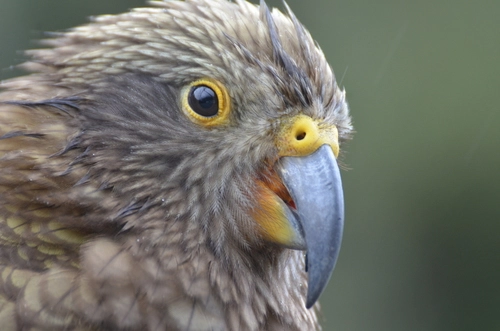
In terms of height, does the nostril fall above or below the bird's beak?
above

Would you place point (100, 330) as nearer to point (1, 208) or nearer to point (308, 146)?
point (1, 208)

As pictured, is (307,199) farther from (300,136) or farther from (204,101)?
(204,101)

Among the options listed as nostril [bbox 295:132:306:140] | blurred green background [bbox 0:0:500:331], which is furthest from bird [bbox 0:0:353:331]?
blurred green background [bbox 0:0:500:331]

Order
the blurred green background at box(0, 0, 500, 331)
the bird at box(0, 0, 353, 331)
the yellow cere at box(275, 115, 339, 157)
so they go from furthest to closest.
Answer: the blurred green background at box(0, 0, 500, 331) → the yellow cere at box(275, 115, 339, 157) → the bird at box(0, 0, 353, 331)

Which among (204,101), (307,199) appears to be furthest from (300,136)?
(204,101)

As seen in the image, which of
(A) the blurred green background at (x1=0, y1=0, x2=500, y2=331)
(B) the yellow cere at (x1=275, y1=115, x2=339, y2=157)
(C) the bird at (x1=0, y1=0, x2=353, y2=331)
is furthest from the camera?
(A) the blurred green background at (x1=0, y1=0, x2=500, y2=331)


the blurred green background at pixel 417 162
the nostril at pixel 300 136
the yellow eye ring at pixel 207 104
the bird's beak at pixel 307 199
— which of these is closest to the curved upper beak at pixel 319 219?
the bird's beak at pixel 307 199

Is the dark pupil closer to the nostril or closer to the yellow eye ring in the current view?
the yellow eye ring
